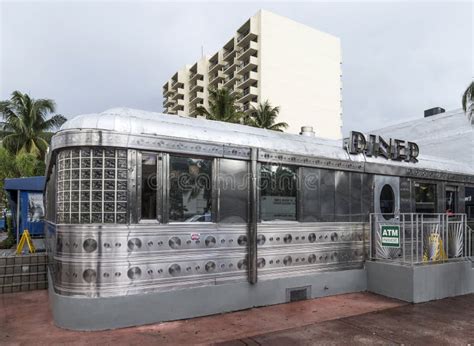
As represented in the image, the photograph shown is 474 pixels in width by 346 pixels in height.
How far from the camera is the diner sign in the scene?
28.1 ft

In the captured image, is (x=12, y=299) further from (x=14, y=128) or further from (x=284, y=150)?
(x=14, y=128)

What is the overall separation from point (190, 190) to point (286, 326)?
2672mm

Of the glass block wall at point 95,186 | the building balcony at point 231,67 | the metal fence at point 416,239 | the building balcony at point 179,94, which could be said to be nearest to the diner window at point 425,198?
the metal fence at point 416,239

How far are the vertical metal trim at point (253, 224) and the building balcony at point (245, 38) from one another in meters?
53.3

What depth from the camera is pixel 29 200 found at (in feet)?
47.0

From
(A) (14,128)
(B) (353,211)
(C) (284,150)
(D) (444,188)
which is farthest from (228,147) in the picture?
(A) (14,128)

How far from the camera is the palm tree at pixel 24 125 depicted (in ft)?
97.7

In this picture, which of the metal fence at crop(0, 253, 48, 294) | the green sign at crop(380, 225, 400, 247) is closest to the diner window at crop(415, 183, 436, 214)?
the green sign at crop(380, 225, 400, 247)

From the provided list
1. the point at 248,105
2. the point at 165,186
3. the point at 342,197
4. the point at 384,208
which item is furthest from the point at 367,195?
the point at 248,105

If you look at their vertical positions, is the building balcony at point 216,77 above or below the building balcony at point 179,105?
above

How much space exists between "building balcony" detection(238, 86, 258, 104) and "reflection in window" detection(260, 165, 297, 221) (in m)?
49.3

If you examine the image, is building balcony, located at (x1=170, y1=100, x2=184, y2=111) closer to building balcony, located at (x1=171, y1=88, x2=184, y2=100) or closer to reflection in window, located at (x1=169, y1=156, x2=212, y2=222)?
building balcony, located at (x1=171, y1=88, x2=184, y2=100)

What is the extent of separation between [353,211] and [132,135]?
518 centimetres

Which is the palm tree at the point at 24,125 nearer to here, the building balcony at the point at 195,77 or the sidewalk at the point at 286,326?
the sidewalk at the point at 286,326
